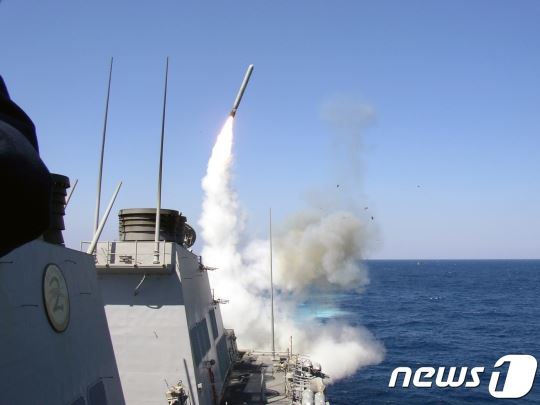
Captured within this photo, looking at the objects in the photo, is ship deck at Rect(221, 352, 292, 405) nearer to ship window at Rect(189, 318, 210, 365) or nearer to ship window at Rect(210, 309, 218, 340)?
ship window at Rect(189, 318, 210, 365)

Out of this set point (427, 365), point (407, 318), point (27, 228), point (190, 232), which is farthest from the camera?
point (407, 318)

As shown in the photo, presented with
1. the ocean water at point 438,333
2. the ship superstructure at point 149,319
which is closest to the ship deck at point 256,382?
the ship superstructure at point 149,319

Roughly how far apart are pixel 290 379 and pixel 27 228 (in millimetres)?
24701

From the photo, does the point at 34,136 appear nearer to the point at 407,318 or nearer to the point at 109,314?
the point at 109,314

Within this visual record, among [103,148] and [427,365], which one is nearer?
[103,148]

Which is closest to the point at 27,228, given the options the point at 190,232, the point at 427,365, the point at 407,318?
the point at 190,232

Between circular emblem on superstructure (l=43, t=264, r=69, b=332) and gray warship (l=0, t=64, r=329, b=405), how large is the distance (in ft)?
0.06

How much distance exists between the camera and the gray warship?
7098 millimetres

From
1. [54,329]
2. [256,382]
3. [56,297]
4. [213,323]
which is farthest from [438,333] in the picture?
A: [54,329]

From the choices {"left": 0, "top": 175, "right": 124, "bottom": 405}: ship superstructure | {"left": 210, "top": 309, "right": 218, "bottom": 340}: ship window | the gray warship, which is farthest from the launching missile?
{"left": 0, "top": 175, "right": 124, "bottom": 405}: ship superstructure

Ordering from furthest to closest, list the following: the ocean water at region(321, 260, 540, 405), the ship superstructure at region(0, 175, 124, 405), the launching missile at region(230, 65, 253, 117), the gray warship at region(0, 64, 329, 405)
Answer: the ocean water at region(321, 260, 540, 405) < the launching missile at region(230, 65, 253, 117) < the gray warship at region(0, 64, 329, 405) < the ship superstructure at region(0, 175, 124, 405)

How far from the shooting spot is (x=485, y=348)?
173 ft

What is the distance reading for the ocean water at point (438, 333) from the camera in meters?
38.1

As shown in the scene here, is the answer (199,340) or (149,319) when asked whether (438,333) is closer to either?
(199,340)
